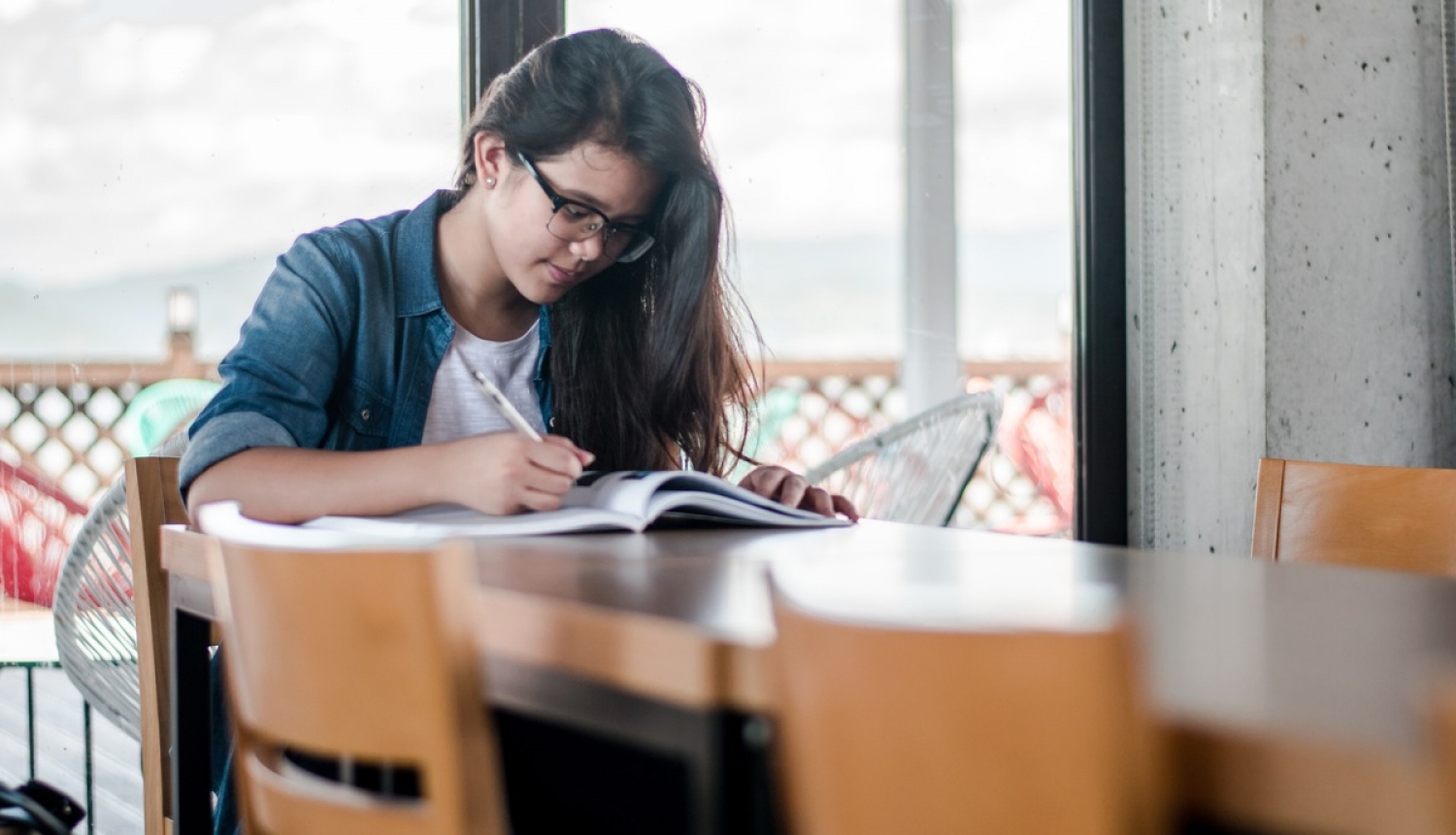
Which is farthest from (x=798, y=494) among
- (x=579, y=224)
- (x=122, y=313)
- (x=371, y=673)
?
(x=122, y=313)

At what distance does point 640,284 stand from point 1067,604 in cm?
114

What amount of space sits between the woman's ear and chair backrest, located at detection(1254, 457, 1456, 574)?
0.99m

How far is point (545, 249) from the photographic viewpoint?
5.18ft

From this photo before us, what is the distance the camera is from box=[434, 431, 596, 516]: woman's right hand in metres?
1.16

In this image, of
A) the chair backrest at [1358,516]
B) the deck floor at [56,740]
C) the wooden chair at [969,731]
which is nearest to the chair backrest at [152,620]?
the deck floor at [56,740]

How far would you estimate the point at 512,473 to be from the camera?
1154 millimetres

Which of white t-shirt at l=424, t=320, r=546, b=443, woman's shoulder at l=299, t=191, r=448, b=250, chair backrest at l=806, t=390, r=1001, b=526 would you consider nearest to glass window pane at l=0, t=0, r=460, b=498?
woman's shoulder at l=299, t=191, r=448, b=250

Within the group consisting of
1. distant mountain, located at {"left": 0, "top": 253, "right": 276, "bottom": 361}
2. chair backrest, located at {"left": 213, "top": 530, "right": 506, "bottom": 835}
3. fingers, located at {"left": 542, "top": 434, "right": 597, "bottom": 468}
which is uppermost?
distant mountain, located at {"left": 0, "top": 253, "right": 276, "bottom": 361}

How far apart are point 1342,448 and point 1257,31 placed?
83 cm

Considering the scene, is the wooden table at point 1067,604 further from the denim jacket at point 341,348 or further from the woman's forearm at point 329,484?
the denim jacket at point 341,348

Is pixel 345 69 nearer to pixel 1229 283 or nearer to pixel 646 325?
pixel 646 325

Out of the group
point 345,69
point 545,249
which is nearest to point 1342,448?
point 545,249

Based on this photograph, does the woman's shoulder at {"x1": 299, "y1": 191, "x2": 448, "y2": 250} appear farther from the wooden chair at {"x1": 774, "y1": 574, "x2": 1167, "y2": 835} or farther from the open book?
the wooden chair at {"x1": 774, "y1": 574, "x2": 1167, "y2": 835}

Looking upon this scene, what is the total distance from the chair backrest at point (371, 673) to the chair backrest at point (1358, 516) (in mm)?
1095
